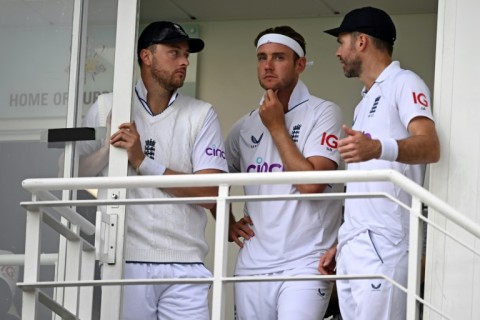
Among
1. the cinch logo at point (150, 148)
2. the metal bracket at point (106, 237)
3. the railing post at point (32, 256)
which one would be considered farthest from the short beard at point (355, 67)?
the railing post at point (32, 256)

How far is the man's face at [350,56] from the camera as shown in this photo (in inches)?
242

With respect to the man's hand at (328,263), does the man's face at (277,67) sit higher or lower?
higher

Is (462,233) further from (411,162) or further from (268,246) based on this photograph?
(268,246)

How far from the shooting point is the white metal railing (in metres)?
4.89

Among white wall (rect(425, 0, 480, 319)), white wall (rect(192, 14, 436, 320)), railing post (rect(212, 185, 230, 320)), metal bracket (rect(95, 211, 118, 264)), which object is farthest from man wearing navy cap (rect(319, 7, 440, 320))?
white wall (rect(192, 14, 436, 320))

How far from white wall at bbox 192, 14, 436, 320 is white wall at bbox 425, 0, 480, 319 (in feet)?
6.30

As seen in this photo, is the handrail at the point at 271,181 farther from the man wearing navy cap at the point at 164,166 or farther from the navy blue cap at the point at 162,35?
the navy blue cap at the point at 162,35

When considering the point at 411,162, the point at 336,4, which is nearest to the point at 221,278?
the point at 411,162

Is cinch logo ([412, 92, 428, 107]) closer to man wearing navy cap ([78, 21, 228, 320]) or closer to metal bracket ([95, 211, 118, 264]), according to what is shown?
man wearing navy cap ([78, 21, 228, 320])

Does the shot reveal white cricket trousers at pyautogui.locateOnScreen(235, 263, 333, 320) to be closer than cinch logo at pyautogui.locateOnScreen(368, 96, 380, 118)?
No

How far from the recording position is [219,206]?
5.19m

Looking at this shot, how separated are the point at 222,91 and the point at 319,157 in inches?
82.0

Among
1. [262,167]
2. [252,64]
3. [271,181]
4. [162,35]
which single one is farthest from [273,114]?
[252,64]

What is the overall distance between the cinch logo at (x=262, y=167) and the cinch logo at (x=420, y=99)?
799 millimetres
